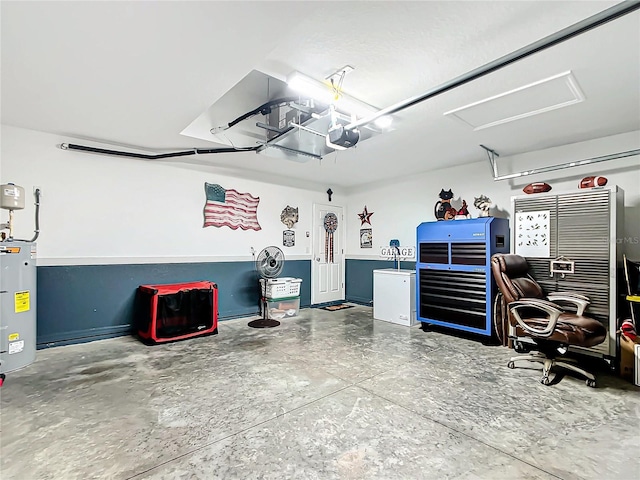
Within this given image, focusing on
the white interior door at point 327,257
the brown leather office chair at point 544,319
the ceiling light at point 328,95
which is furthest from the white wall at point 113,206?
the brown leather office chair at point 544,319

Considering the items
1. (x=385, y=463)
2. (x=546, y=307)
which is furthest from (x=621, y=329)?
(x=385, y=463)

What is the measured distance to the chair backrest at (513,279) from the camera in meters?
3.24

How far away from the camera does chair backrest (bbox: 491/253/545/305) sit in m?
3.24

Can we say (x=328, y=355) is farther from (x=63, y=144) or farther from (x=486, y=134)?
(x=63, y=144)

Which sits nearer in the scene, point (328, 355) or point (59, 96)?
point (59, 96)

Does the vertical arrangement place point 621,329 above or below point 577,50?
below

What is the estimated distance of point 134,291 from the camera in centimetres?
433

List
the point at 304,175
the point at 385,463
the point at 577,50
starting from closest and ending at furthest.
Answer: the point at 385,463 < the point at 577,50 < the point at 304,175

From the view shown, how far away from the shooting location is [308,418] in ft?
7.29

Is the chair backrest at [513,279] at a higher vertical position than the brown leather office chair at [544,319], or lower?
higher

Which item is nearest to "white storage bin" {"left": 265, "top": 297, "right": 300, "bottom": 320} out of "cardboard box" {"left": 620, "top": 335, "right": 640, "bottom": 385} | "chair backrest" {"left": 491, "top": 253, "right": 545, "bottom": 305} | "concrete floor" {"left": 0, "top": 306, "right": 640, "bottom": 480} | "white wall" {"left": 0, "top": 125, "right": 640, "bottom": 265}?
"white wall" {"left": 0, "top": 125, "right": 640, "bottom": 265}

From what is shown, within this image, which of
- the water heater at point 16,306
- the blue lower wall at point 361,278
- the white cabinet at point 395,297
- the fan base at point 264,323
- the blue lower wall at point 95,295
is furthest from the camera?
the blue lower wall at point 361,278

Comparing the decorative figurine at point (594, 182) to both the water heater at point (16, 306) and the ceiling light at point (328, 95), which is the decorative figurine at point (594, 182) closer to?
the ceiling light at point (328, 95)

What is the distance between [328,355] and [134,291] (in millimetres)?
2840
